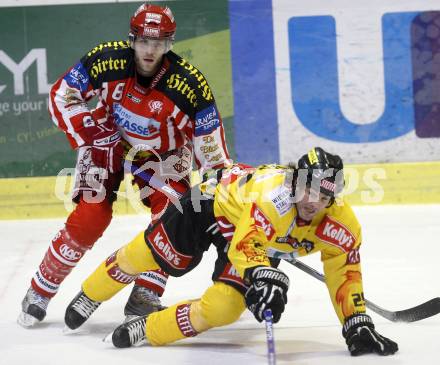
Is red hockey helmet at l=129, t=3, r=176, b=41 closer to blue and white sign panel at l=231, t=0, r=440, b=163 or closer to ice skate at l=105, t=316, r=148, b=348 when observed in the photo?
ice skate at l=105, t=316, r=148, b=348

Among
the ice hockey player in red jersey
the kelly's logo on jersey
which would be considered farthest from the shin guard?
Result: the kelly's logo on jersey

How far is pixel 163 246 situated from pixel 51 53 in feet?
9.48

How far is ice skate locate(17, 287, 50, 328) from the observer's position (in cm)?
387

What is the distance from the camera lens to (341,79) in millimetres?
6133

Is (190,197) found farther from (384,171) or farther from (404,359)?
(384,171)

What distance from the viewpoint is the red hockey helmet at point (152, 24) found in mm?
3767

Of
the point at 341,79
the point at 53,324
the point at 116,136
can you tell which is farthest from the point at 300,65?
the point at 53,324

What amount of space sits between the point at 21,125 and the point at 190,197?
2.82m

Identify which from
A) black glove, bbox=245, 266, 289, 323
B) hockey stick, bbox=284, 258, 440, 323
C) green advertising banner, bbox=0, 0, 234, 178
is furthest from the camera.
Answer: green advertising banner, bbox=0, 0, 234, 178

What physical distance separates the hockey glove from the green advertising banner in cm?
216

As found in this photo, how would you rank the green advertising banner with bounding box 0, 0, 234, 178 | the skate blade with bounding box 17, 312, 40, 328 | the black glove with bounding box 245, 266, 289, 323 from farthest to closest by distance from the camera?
the green advertising banner with bounding box 0, 0, 234, 178 < the skate blade with bounding box 17, 312, 40, 328 < the black glove with bounding box 245, 266, 289, 323

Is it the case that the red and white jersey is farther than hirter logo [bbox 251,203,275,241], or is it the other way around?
the red and white jersey

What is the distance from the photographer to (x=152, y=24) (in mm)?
3773

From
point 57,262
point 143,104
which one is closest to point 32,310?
point 57,262
